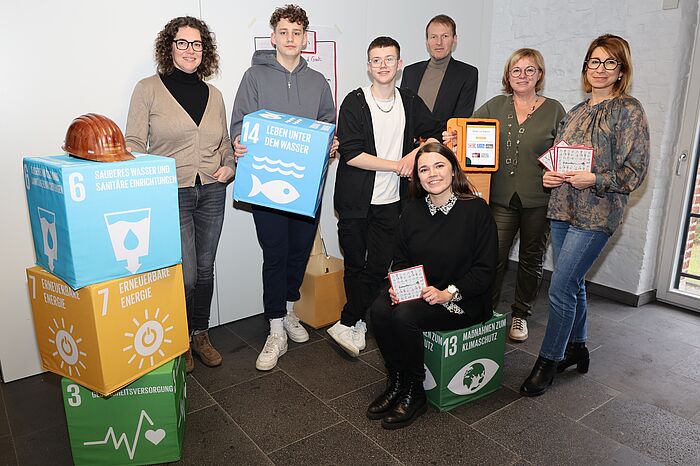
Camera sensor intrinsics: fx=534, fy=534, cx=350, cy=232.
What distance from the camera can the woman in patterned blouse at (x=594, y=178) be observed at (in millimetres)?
2105

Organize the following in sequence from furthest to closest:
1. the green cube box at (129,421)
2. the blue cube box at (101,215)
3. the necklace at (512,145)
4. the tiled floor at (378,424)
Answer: the necklace at (512,145) → the tiled floor at (378,424) → the green cube box at (129,421) → the blue cube box at (101,215)

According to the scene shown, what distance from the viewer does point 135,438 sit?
1930mm

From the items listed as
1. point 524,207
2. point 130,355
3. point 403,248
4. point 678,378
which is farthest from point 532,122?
point 130,355

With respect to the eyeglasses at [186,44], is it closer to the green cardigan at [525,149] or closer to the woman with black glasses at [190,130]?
the woman with black glasses at [190,130]

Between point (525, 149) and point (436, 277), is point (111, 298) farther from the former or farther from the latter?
point (525, 149)

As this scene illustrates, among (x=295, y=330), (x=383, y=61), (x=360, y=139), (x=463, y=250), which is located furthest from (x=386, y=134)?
(x=295, y=330)

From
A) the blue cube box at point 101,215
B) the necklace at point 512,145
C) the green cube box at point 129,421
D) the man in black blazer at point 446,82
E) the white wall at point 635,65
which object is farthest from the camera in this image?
the white wall at point 635,65

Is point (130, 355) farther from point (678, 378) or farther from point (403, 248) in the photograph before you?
point (678, 378)

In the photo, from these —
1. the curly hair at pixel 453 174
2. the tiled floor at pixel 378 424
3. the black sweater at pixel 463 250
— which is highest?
the curly hair at pixel 453 174

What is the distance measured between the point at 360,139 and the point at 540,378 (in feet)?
4.54

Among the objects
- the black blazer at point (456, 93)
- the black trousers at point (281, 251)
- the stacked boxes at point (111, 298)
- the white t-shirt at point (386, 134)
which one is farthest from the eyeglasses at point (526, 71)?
the stacked boxes at point (111, 298)

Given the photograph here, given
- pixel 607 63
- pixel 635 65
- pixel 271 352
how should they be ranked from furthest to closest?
1. pixel 635 65
2. pixel 271 352
3. pixel 607 63

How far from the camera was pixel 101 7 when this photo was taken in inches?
97.2

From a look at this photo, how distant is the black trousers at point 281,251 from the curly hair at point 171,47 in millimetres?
686
